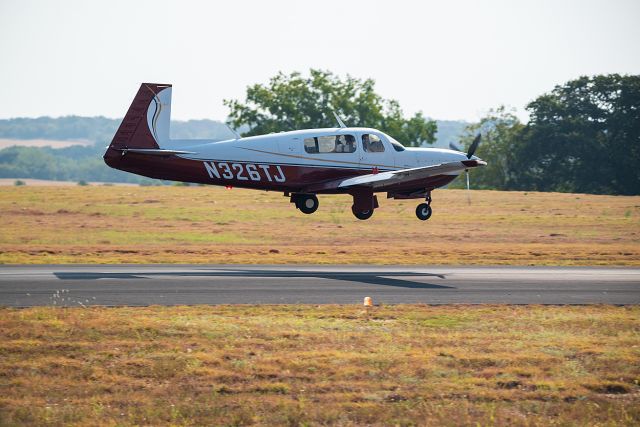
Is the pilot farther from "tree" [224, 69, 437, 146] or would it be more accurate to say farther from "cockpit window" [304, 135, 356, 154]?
"tree" [224, 69, 437, 146]

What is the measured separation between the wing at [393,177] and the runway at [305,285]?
2.86 metres

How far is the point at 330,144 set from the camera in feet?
108

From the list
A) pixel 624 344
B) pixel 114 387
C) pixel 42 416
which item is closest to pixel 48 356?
pixel 114 387

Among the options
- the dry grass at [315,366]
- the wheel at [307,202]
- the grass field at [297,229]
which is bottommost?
the dry grass at [315,366]

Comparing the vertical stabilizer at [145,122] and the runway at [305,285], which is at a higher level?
the vertical stabilizer at [145,122]

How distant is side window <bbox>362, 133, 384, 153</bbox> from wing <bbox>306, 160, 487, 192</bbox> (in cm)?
90

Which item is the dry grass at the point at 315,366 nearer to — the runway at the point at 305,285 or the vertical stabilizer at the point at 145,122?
the runway at the point at 305,285

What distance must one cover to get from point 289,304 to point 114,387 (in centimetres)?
787

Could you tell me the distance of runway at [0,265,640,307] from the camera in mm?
24000

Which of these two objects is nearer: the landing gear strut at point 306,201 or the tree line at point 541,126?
the landing gear strut at point 306,201

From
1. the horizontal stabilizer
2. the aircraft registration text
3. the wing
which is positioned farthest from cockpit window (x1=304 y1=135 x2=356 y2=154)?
the horizontal stabilizer

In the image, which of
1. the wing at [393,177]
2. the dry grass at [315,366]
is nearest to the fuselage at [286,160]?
the wing at [393,177]

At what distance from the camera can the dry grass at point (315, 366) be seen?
47.8ft

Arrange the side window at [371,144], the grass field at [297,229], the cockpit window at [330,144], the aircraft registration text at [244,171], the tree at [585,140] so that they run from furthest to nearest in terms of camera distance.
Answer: the tree at [585,140] → the grass field at [297,229] → the side window at [371,144] → the cockpit window at [330,144] → the aircraft registration text at [244,171]
